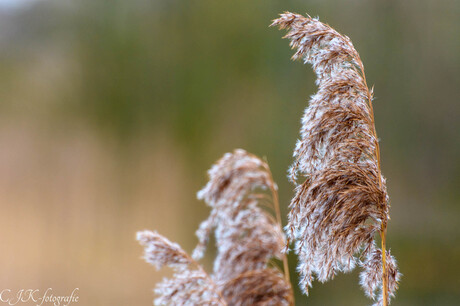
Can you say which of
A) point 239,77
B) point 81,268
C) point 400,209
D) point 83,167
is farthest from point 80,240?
point 400,209

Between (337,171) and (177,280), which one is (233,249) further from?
(337,171)

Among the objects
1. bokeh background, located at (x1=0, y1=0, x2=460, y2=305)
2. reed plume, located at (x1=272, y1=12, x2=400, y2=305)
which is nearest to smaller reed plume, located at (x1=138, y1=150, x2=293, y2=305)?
reed plume, located at (x1=272, y1=12, x2=400, y2=305)

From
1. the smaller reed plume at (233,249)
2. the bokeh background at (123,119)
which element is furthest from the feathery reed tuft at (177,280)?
the bokeh background at (123,119)

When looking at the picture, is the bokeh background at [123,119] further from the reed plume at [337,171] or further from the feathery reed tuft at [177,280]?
the reed plume at [337,171]

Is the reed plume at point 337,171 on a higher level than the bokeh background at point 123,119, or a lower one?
lower

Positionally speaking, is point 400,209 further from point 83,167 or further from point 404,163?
point 83,167

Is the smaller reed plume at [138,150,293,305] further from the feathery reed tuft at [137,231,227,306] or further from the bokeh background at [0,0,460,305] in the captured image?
the bokeh background at [0,0,460,305]

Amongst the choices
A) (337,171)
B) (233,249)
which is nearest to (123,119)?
(233,249)
